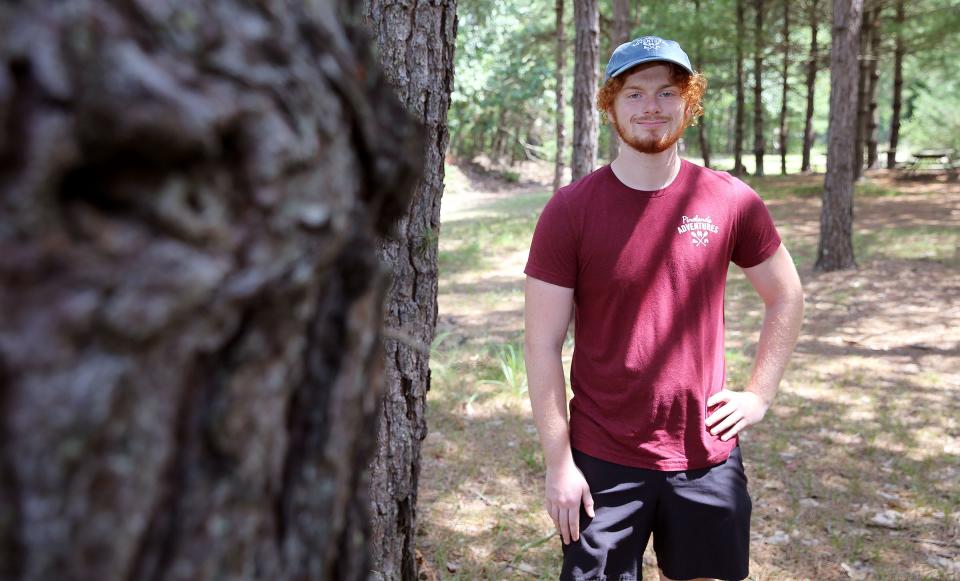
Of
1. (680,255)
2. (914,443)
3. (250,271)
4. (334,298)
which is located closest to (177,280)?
(250,271)

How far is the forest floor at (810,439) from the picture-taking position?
4.02 m

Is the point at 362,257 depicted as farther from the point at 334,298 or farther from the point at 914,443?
the point at 914,443

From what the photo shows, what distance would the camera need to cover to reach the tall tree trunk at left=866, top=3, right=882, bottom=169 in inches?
753

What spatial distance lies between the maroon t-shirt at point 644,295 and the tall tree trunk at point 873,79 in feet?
56.9

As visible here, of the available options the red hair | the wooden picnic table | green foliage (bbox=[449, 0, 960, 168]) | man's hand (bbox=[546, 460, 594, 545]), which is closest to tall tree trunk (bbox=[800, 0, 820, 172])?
green foliage (bbox=[449, 0, 960, 168])

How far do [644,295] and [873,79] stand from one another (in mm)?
22467

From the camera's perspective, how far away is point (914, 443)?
525 cm

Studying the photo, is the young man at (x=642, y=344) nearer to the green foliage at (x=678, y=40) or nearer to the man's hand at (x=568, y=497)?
the man's hand at (x=568, y=497)

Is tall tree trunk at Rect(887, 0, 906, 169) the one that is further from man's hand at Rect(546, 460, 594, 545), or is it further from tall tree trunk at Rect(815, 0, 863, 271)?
man's hand at Rect(546, 460, 594, 545)

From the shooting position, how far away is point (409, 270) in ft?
8.61

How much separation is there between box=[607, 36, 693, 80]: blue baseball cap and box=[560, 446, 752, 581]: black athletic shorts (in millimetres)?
1215

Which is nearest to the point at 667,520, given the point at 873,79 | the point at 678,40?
the point at 678,40

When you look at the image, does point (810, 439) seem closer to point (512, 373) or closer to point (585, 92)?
point (512, 373)

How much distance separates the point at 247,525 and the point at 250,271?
0.78 feet
